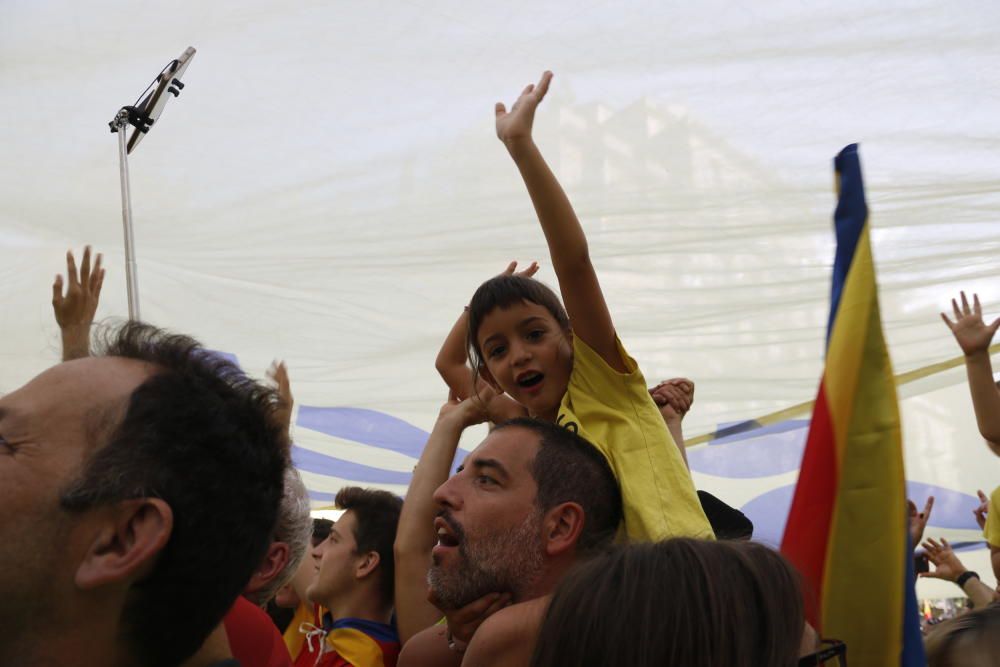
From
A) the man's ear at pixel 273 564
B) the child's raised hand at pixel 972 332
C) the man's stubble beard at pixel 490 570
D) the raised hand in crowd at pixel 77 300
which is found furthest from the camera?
the child's raised hand at pixel 972 332

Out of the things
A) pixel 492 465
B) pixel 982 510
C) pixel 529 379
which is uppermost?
pixel 529 379

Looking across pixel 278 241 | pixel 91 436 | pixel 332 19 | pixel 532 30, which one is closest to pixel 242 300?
pixel 278 241

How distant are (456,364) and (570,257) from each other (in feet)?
3.02

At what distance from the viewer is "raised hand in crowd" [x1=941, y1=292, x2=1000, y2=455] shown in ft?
10.2

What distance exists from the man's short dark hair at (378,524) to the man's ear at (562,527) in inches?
40.9

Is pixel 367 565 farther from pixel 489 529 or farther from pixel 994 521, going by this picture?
pixel 994 521

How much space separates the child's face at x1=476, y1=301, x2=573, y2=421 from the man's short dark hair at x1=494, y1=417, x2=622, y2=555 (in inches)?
15.0

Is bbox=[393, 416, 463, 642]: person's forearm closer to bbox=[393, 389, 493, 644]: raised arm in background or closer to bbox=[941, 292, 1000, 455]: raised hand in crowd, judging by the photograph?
bbox=[393, 389, 493, 644]: raised arm in background

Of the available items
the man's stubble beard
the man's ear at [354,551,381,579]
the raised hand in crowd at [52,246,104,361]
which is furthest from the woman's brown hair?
the raised hand in crowd at [52,246,104,361]

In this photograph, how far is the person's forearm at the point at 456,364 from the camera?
3.26 meters

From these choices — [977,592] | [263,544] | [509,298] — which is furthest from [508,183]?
[263,544]

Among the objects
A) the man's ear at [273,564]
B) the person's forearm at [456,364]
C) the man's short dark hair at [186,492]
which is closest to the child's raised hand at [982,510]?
the person's forearm at [456,364]

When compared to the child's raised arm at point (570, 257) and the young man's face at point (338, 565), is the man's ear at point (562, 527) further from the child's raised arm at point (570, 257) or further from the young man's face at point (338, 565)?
the young man's face at point (338, 565)

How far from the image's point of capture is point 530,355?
262 cm
